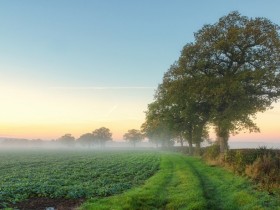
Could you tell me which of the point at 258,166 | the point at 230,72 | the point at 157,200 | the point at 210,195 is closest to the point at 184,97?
the point at 230,72

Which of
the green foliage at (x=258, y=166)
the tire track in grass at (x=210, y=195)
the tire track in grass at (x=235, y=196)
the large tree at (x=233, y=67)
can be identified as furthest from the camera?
the large tree at (x=233, y=67)

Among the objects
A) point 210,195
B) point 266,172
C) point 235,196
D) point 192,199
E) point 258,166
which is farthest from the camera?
point 258,166

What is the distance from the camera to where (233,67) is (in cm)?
4934

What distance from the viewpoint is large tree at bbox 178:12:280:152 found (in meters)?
46.6

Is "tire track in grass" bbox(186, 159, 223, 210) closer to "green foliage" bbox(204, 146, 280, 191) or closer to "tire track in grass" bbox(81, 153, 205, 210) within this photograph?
"tire track in grass" bbox(81, 153, 205, 210)

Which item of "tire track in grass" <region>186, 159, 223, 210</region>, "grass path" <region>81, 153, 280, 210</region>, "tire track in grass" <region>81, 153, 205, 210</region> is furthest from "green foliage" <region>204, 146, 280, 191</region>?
"tire track in grass" <region>81, 153, 205, 210</region>

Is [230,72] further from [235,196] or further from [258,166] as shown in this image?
[235,196]

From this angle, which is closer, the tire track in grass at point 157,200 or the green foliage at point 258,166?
the tire track in grass at point 157,200

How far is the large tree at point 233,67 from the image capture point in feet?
153

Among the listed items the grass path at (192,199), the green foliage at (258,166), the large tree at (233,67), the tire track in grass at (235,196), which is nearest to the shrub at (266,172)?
the green foliage at (258,166)

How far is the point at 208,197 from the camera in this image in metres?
20.7

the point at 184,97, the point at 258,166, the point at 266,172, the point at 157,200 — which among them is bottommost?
the point at 157,200

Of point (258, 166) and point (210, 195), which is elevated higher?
point (258, 166)

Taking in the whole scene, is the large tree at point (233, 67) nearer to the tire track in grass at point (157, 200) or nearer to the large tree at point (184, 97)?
the large tree at point (184, 97)
